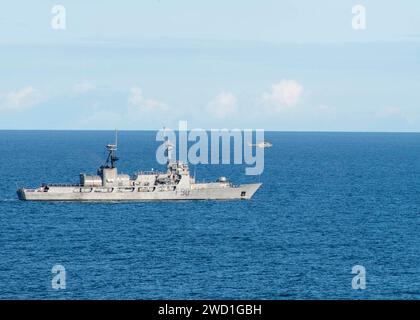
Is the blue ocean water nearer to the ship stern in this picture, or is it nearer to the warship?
the ship stern

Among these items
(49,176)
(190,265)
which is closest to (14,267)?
Result: (190,265)

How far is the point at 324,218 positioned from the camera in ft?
398

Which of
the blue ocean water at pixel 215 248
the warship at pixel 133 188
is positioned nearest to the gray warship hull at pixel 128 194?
the warship at pixel 133 188

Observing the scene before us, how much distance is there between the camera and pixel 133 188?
452 feet

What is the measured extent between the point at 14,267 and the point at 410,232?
50401 mm

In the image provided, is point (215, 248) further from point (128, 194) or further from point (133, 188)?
point (128, 194)

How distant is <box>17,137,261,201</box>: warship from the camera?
135 m

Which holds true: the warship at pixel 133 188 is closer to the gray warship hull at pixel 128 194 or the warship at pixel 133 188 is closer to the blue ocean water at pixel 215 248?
the gray warship hull at pixel 128 194

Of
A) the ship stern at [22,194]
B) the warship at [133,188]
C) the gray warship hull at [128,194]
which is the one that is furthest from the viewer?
the warship at [133,188]

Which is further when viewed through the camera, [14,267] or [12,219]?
[12,219]

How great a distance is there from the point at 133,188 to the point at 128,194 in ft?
4.18

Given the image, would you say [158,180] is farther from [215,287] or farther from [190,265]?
[215,287]

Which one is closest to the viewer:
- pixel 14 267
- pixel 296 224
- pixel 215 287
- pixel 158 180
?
pixel 215 287

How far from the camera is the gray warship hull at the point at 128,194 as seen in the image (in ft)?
443
